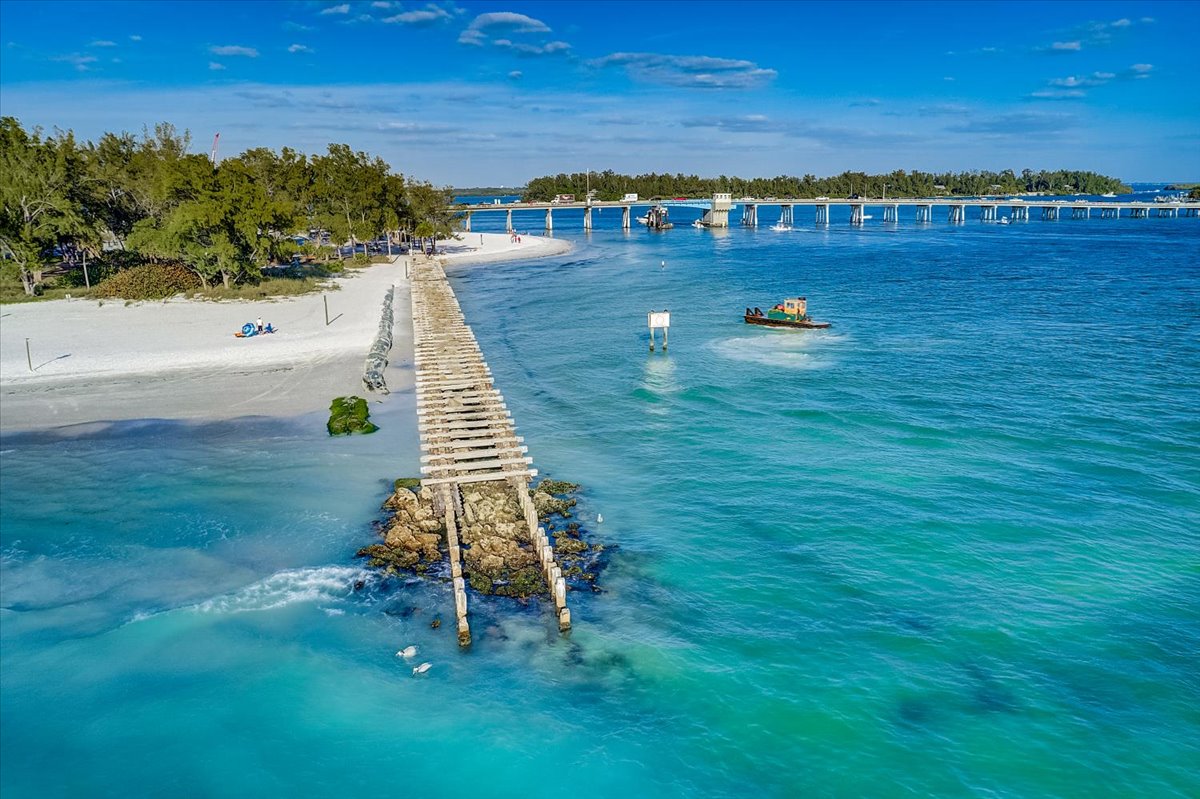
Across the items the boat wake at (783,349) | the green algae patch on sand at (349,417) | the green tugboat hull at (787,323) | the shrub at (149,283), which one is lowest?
the green algae patch on sand at (349,417)

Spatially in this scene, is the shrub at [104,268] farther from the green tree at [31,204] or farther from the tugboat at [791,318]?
the tugboat at [791,318]

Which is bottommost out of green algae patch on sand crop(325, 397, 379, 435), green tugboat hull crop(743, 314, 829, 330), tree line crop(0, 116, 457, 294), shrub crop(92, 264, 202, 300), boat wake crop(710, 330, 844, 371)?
green algae patch on sand crop(325, 397, 379, 435)

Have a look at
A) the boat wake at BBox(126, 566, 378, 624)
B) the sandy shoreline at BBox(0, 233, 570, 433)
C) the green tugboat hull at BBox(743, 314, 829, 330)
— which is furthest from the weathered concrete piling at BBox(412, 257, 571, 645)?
the green tugboat hull at BBox(743, 314, 829, 330)

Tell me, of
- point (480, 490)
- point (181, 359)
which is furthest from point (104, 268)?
point (480, 490)

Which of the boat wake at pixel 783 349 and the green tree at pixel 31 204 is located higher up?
the green tree at pixel 31 204

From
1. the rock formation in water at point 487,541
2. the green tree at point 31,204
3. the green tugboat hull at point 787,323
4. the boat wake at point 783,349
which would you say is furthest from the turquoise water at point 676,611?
the green tree at point 31,204

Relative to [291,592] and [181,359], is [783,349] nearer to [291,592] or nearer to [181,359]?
[291,592]

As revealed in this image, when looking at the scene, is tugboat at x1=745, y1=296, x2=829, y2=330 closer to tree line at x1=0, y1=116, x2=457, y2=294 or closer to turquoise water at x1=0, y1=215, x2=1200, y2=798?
turquoise water at x1=0, y1=215, x2=1200, y2=798
